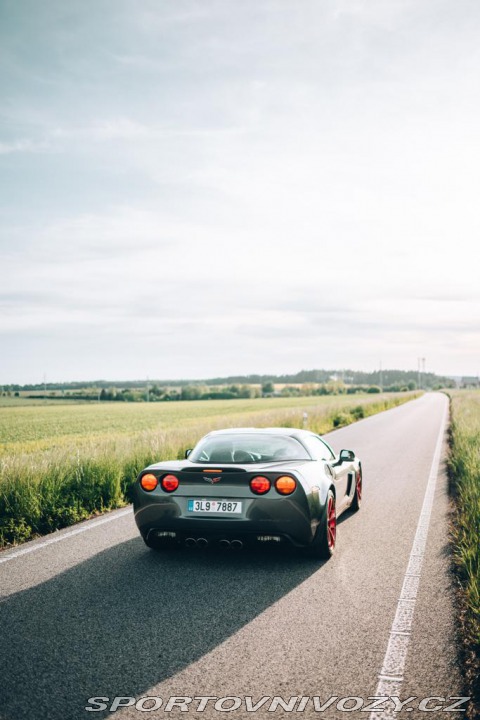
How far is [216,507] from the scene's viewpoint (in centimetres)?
570

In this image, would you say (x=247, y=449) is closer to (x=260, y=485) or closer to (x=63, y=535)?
(x=260, y=485)

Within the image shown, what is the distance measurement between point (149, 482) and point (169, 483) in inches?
8.9

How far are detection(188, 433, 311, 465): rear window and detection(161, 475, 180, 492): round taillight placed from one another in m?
0.57

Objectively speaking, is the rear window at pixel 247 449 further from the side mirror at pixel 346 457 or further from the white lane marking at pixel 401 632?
the white lane marking at pixel 401 632

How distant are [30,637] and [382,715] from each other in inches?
89.7

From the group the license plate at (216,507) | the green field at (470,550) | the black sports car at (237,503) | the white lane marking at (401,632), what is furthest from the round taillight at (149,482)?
the green field at (470,550)

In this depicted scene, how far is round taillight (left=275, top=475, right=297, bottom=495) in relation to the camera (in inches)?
223

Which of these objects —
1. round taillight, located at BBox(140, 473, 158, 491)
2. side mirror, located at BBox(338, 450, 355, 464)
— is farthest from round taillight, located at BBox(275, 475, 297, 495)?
side mirror, located at BBox(338, 450, 355, 464)

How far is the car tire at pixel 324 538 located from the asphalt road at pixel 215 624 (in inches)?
4.0

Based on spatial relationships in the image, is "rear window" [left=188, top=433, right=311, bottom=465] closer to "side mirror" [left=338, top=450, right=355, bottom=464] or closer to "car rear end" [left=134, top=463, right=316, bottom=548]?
"car rear end" [left=134, top=463, right=316, bottom=548]

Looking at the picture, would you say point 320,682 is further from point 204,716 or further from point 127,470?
point 127,470

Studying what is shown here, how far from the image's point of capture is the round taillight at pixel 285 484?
5656mm

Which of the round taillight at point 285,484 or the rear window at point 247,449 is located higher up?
the rear window at point 247,449

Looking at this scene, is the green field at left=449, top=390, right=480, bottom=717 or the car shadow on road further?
the green field at left=449, top=390, right=480, bottom=717
